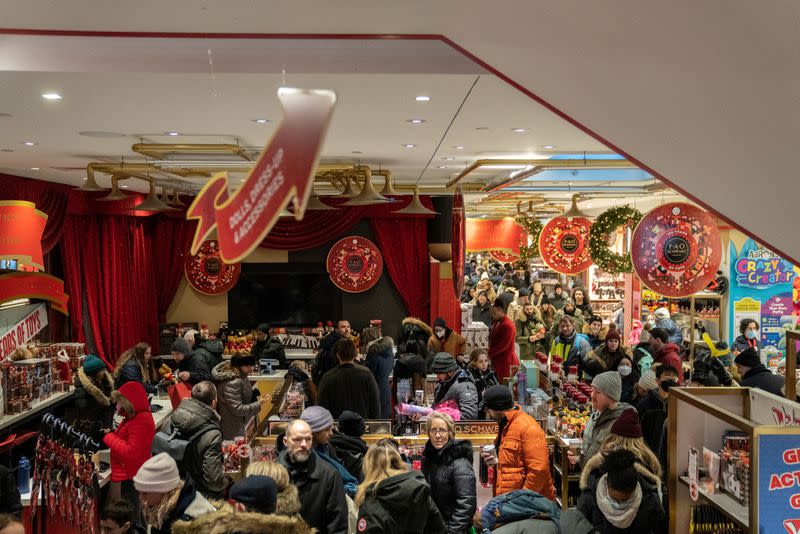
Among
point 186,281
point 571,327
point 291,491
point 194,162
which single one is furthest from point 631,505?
point 186,281

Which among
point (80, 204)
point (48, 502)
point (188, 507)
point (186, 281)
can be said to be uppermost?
point (80, 204)

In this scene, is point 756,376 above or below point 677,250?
below

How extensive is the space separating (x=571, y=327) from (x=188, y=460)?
5.84 m

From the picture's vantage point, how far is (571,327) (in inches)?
384

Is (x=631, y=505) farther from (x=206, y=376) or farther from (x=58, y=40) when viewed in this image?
(x=206, y=376)

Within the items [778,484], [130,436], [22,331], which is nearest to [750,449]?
[778,484]

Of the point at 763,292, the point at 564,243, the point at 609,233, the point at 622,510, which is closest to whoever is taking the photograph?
the point at 622,510

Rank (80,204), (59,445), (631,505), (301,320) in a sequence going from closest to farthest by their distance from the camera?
(631,505) → (59,445) → (80,204) → (301,320)

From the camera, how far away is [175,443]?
202 inches

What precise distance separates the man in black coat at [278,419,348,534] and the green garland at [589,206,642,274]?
17.9ft

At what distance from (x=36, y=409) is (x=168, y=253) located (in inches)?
248

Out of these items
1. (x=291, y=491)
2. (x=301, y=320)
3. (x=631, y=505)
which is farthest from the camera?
(x=301, y=320)

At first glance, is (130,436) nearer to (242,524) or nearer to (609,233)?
(242,524)

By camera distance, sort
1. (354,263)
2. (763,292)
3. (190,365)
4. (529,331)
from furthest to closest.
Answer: (354,263) < (529,331) < (763,292) < (190,365)
